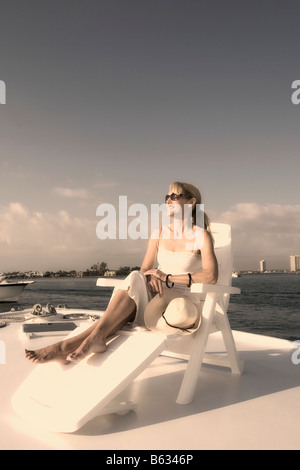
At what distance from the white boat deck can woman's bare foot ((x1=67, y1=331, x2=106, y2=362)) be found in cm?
33

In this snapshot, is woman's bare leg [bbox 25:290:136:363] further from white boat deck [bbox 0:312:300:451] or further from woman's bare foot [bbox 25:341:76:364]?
white boat deck [bbox 0:312:300:451]

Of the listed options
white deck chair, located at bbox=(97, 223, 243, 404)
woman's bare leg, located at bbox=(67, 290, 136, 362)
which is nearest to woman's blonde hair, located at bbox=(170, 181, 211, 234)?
white deck chair, located at bbox=(97, 223, 243, 404)

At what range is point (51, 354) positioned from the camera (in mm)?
2150

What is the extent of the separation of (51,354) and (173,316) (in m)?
0.71

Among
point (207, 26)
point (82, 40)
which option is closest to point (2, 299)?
point (82, 40)

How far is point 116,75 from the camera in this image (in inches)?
576

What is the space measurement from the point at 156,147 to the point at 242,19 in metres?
5.08

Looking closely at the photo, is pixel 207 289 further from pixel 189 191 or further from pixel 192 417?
pixel 189 191

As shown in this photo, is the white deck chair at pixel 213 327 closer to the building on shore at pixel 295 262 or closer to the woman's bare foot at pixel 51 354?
the woman's bare foot at pixel 51 354

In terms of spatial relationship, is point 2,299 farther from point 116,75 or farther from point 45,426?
point 45,426

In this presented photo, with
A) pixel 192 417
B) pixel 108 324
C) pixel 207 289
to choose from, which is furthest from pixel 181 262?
pixel 192 417

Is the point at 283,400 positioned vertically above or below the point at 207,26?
below

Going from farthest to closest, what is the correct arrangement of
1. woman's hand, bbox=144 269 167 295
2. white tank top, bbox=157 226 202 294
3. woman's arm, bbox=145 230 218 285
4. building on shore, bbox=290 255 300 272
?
building on shore, bbox=290 255 300 272 → white tank top, bbox=157 226 202 294 → woman's arm, bbox=145 230 218 285 → woman's hand, bbox=144 269 167 295

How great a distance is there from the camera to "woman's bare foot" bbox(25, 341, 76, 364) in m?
2.12
